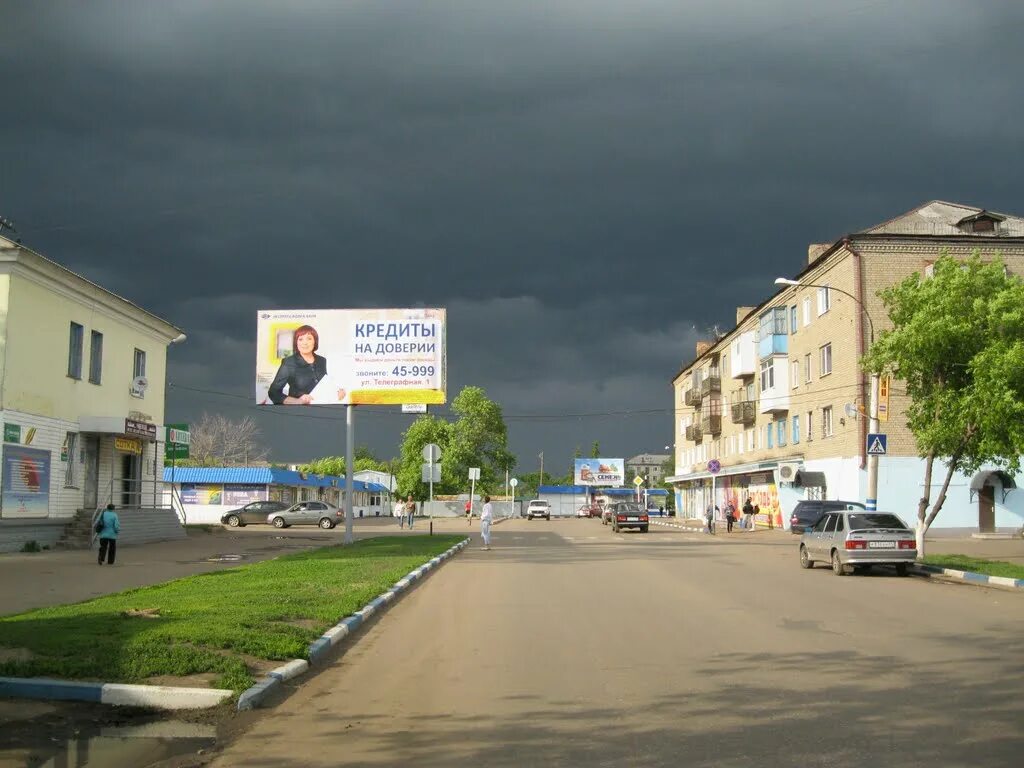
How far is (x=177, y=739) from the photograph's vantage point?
694cm

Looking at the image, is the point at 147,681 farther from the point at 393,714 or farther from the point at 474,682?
the point at 474,682

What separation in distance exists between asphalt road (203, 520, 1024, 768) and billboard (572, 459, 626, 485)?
380ft

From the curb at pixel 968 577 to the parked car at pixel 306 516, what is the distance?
39.8 m

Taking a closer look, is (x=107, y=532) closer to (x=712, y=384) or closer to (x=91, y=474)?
(x=91, y=474)

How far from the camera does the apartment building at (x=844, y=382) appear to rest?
41.5 metres

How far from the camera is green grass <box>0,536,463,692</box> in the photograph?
27.8 feet

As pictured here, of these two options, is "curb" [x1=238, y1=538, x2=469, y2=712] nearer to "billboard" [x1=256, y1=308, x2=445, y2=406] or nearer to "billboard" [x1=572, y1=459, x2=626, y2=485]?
"billboard" [x1=256, y1=308, x2=445, y2=406]

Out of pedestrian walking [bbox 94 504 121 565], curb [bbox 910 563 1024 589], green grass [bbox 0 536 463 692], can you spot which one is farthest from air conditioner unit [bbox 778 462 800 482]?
green grass [bbox 0 536 463 692]

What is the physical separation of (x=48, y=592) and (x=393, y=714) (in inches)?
420

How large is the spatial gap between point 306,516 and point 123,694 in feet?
166

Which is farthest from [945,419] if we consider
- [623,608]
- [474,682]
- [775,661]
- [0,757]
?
[0,757]

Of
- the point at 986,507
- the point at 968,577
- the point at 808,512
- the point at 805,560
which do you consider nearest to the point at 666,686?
the point at 968,577

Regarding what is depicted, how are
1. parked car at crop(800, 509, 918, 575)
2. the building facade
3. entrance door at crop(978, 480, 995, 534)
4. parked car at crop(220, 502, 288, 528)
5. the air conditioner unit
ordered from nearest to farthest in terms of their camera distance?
parked car at crop(800, 509, 918, 575) → the building facade → entrance door at crop(978, 480, 995, 534) → the air conditioner unit → parked car at crop(220, 502, 288, 528)

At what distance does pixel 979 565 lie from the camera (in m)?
21.8
